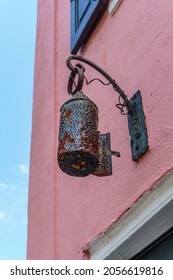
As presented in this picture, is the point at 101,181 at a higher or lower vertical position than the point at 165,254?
higher

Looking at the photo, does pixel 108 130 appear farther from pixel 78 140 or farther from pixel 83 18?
pixel 83 18

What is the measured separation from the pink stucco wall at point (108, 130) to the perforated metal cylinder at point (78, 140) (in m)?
0.34

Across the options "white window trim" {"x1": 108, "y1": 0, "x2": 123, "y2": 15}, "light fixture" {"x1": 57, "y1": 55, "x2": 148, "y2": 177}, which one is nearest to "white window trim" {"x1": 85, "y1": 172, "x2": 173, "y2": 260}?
"light fixture" {"x1": 57, "y1": 55, "x2": 148, "y2": 177}

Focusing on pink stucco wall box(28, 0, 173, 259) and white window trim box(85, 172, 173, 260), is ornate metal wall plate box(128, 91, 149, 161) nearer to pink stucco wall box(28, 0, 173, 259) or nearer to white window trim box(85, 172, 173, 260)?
pink stucco wall box(28, 0, 173, 259)

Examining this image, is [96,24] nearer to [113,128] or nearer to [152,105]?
[113,128]

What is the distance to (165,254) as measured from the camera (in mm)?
2260

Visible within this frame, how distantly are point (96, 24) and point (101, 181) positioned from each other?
3.88 feet

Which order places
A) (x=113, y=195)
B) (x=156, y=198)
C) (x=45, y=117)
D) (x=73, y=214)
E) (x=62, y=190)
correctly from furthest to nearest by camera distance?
(x=45, y=117) → (x=62, y=190) → (x=73, y=214) → (x=113, y=195) → (x=156, y=198)

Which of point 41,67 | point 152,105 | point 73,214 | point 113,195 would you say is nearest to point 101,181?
point 113,195

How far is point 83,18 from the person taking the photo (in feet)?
11.6

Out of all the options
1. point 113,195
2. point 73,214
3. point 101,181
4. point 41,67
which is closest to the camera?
point 113,195

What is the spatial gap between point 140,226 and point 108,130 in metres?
0.74

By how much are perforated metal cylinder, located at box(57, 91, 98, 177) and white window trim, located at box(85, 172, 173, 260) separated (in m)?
0.31

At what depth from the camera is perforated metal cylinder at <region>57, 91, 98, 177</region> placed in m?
2.10
